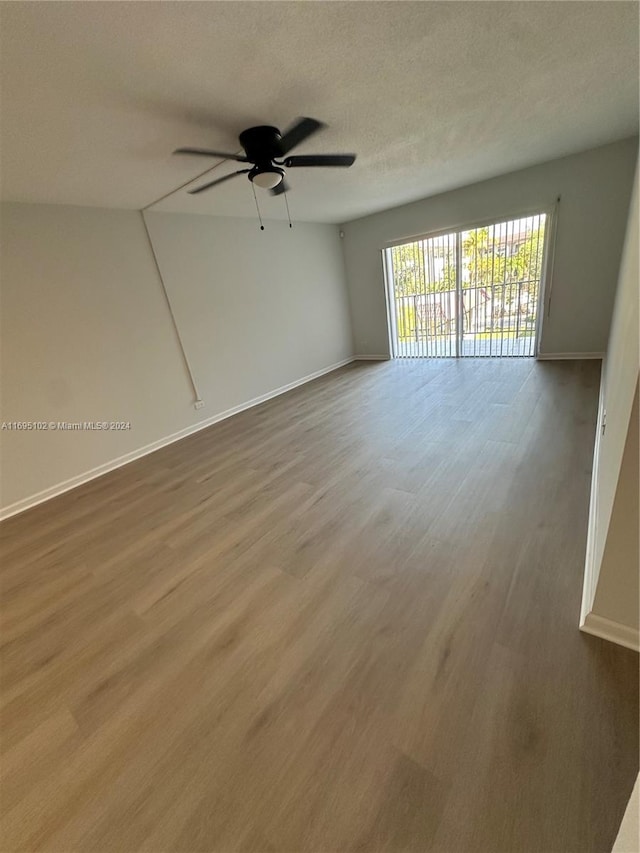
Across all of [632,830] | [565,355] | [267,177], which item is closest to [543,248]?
[565,355]

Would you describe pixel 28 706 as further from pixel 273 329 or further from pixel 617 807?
pixel 273 329

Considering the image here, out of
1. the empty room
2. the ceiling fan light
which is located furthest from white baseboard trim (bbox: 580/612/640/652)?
the ceiling fan light

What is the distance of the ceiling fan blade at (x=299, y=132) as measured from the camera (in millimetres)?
1730

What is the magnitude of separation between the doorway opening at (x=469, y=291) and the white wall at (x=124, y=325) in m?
1.93

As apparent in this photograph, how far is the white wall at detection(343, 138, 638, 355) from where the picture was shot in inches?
147

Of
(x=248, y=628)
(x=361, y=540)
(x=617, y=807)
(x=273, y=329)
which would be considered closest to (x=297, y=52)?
(x=361, y=540)

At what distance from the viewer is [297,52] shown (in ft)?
5.13

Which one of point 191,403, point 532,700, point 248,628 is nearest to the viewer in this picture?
point 532,700

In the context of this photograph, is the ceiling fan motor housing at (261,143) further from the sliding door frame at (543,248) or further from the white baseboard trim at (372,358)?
the white baseboard trim at (372,358)

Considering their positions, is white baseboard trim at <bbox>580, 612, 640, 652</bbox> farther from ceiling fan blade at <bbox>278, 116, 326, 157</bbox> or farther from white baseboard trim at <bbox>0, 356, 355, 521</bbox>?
white baseboard trim at <bbox>0, 356, 355, 521</bbox>

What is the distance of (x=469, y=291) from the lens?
522 cm

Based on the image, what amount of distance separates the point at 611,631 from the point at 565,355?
442cm

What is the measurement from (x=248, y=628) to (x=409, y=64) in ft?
9.76

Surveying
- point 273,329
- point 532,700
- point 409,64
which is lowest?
point 532,700
